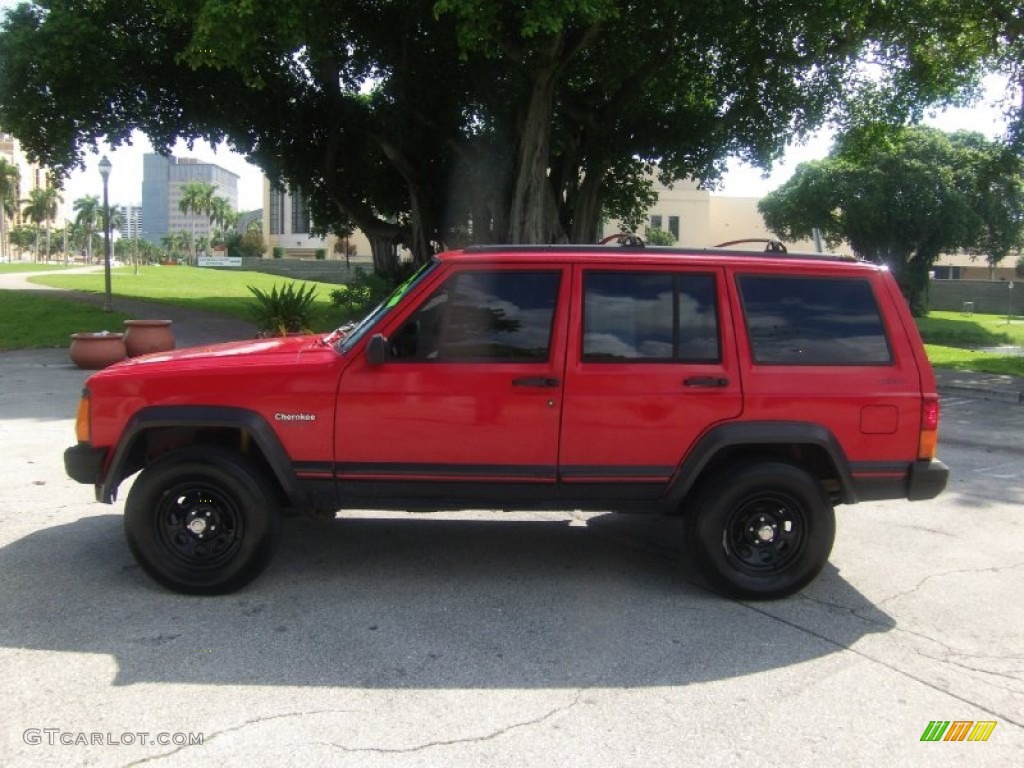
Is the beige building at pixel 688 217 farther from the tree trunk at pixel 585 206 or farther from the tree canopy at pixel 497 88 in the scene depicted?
the tree trunk at pixel 585 206

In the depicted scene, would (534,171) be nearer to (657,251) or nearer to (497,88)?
(497,88)

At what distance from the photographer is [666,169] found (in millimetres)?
22547

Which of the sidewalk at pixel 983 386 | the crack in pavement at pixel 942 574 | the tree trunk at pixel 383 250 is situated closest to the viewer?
the crack in pavement at pixel 942 574

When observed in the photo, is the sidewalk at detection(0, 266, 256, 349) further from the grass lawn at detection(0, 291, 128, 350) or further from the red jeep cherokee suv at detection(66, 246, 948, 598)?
the red jeep cherokee suv at detection(66, 246, 948, 598)

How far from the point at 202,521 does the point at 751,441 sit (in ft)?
9.83

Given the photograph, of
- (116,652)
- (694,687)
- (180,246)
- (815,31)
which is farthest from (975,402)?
(180,246)

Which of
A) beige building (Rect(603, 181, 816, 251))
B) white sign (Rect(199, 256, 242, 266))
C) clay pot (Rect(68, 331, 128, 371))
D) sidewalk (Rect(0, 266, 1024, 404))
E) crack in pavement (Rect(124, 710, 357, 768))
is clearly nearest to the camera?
crack in pavement (Rect(124, 710, 357, 768))

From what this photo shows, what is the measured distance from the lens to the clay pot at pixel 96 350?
1460 cm

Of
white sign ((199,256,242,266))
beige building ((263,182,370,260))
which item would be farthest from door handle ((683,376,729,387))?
beige building ((263,182,370,260))

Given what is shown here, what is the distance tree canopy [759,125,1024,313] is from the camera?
41500 millimetres

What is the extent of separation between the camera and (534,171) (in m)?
17.8

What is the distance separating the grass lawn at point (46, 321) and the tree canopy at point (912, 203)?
105 feet

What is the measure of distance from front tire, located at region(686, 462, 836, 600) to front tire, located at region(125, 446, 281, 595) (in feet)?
7.73

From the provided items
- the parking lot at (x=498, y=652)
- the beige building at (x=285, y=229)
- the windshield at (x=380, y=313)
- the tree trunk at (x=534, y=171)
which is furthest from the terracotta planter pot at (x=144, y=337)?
the beige building at (x=285, y=229)
